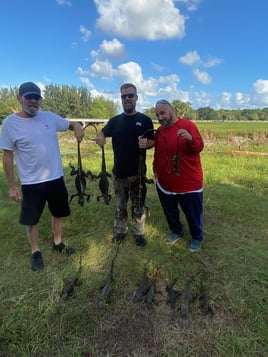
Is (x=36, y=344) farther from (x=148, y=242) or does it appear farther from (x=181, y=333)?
(x=148, y=242)

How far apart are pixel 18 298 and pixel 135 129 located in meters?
2.25

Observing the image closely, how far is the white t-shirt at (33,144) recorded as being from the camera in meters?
2.92

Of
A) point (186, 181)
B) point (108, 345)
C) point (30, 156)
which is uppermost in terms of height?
point (30, 156)

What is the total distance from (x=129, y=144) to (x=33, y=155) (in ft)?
3.74

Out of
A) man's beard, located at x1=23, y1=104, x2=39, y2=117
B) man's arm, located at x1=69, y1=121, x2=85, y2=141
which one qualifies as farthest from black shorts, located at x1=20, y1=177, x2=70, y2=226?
man's beard, located at x1=23, y1=104, x2=39, y2=117

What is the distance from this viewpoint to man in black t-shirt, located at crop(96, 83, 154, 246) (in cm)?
337

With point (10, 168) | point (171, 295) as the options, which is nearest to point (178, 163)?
point (171, 295)

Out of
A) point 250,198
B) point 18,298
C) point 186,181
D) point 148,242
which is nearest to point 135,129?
point 186,181

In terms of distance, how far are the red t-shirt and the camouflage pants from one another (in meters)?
0.36

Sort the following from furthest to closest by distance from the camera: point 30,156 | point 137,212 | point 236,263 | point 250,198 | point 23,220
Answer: point 250,198, point 137,212, point 236,263, point 23,220, point 30,156

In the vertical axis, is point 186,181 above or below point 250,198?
above

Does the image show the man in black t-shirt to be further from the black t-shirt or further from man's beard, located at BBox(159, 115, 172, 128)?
man's beard, located at BBox(159, 115, 172, 128)

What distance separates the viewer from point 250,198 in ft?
19.0

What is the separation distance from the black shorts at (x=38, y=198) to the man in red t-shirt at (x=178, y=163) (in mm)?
1237
